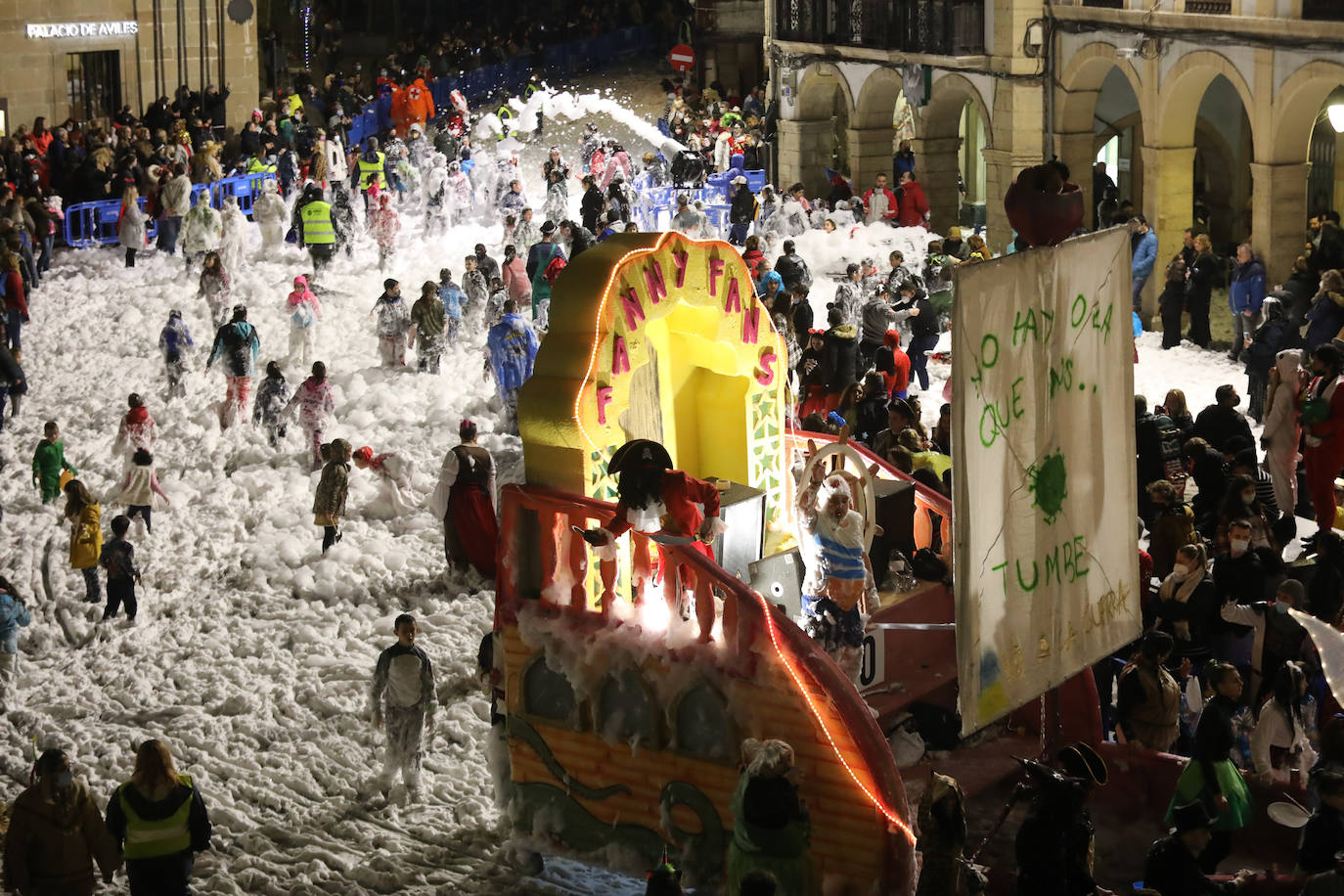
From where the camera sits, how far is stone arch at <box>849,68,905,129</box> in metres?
33.6

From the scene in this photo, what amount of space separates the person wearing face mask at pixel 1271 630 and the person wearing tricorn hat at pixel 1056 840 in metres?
2.76

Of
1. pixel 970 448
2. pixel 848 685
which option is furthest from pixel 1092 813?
pixel 970 448

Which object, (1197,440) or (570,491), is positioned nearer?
(570,491)

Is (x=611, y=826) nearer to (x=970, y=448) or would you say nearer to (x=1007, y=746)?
(x=1007, y=746)

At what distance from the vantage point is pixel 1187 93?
1015 inches

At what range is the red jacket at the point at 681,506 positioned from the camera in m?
10.8

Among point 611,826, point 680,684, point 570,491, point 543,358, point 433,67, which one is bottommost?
point 611,826

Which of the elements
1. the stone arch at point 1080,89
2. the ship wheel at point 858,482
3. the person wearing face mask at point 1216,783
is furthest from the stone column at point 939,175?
the person wearing face mask at point 1216,783

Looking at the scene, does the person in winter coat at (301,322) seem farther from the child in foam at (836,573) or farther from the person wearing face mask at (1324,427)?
the child in foam at (836,573)

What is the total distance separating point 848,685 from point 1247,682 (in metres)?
3.12

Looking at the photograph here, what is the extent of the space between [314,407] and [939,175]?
1641 cm

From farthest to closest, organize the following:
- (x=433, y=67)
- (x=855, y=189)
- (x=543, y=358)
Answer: (x=433, y=67)
(x=855, y=189)
(x=543, y=358)

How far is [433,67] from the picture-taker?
48.6 metres

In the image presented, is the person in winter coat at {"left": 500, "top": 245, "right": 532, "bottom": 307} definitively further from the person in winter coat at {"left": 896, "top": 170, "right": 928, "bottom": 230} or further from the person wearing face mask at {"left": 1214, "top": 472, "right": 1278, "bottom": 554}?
the person wearing face mask at {"left": 1214, "top": 472, "right": 1278, "bottom": 554}
